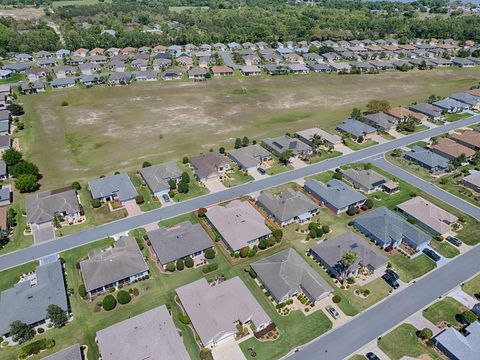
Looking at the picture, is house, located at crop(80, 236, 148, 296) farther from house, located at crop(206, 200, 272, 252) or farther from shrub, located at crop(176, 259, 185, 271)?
house, located at crop(206, 200, 272, 252)

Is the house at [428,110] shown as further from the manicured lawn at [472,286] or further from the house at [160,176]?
the house at [160,176]

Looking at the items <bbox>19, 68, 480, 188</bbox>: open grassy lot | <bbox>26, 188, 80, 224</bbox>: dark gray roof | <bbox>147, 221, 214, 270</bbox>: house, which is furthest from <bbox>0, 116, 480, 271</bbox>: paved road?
<bbox>19, 68, 480, 188</bbox>: open grassy lot

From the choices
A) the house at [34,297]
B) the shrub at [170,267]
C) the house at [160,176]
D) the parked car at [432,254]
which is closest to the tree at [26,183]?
the house at [160,176]

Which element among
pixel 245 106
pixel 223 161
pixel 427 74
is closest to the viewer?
pixel 223 161

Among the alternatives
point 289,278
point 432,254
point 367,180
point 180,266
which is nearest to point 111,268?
point 180,266

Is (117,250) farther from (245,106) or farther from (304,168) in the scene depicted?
(245,106)

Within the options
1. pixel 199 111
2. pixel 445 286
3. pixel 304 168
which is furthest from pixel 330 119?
pixel 445 286

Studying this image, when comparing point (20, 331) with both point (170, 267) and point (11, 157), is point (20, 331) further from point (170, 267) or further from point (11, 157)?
point (11, 157)
